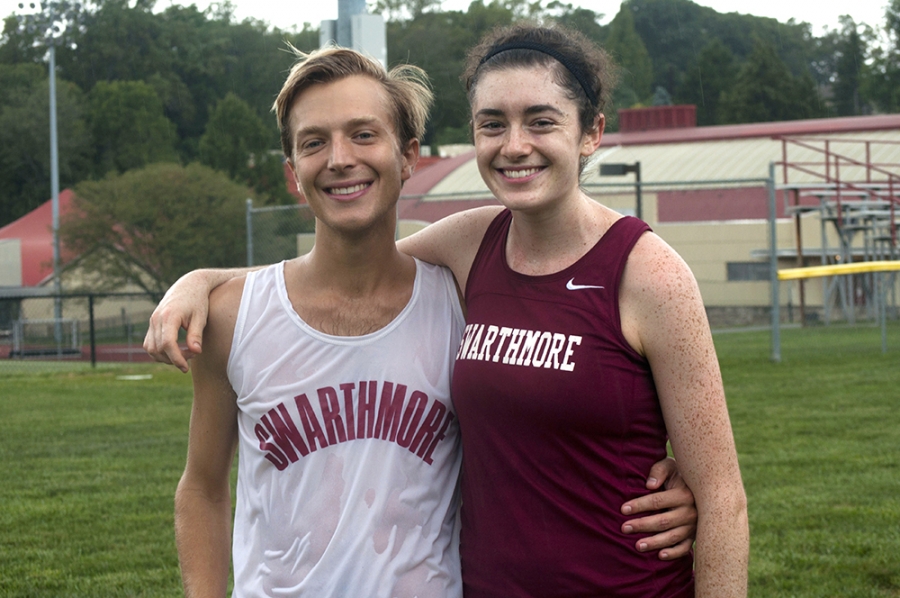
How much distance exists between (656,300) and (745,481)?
5.27 metres

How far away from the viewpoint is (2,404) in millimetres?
12570

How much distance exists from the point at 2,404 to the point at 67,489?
5554mm

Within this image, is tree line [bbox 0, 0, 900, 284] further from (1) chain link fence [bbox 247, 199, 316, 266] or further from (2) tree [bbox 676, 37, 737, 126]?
(1) chain link fence [bbox 247, 199, 316, 266]

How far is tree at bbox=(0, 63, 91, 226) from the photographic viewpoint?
59594 mm

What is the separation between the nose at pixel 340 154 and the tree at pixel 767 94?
73738 mm

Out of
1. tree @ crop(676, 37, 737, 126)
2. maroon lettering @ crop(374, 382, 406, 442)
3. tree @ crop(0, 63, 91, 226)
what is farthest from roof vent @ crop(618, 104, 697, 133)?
maroon lettering @ crop(374, 382, 406, 442)

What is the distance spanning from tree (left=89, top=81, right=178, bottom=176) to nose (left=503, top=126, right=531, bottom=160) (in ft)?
200

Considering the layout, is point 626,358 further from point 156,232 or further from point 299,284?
point 156,232

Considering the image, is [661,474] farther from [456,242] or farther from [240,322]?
[240,322]

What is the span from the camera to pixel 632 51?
306 feet

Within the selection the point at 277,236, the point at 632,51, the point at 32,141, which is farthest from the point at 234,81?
the point at 277,236

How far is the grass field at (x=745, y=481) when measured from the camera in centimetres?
536

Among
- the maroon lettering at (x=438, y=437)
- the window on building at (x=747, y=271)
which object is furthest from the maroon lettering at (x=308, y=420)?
the window on building at (x=747, y=271)

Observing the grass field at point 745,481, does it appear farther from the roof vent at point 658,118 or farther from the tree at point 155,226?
the roof vent at point 658,118
